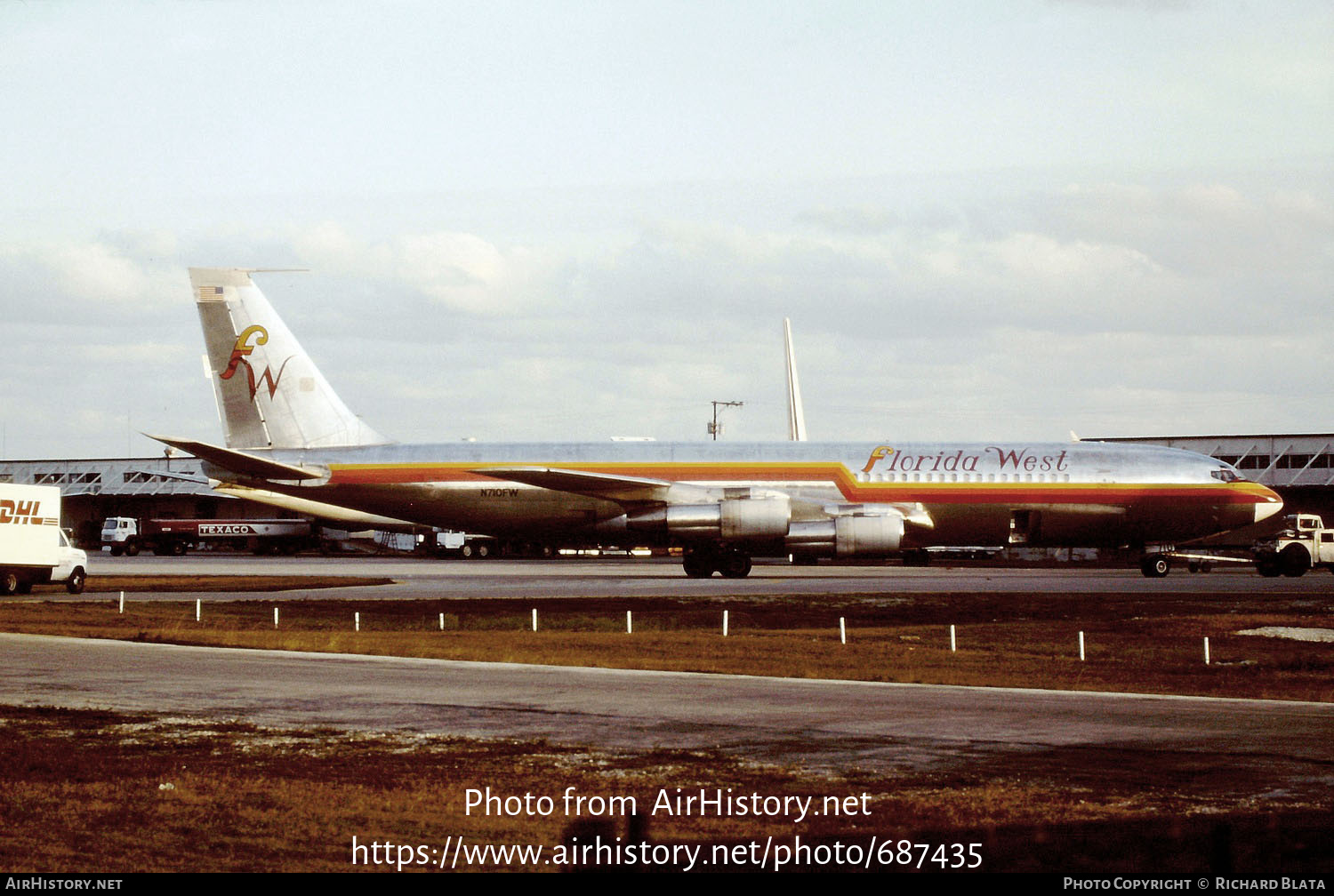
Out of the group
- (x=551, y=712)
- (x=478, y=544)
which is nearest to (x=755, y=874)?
(x=551, y=712)

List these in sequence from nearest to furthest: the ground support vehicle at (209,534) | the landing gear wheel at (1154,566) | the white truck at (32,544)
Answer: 1. the white truck at (32,544)
2. the landing gear wheel at (1154,566)
3. the ground support vehicle at (209,534)

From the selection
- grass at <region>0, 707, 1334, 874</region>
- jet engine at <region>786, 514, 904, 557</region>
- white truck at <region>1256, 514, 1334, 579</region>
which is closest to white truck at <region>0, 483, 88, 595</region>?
jet engine at <region>786, 514, 904, 557</region>

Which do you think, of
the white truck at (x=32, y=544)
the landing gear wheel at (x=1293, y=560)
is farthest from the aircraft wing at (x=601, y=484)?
the landing gear wheel at (x=1293, y=560)

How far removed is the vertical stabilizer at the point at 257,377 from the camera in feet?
179

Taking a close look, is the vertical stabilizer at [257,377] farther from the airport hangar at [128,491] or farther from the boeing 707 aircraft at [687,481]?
the airport hangar at [128,491]

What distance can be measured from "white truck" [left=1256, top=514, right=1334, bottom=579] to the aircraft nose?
282 centimetres

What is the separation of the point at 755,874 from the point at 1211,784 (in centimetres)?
540

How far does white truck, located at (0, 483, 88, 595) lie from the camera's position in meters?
43.4

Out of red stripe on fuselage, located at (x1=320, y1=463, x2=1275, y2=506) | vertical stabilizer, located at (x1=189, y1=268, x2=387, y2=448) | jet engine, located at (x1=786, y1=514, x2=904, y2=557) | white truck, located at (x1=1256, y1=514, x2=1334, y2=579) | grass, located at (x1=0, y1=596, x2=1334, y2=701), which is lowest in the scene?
grass, located at (x1=0, y1=596, x2=1334, y2=701)

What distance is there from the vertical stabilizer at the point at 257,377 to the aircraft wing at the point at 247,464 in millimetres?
1791

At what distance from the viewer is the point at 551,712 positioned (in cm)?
1734

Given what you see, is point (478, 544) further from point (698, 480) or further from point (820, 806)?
point (820, 806)

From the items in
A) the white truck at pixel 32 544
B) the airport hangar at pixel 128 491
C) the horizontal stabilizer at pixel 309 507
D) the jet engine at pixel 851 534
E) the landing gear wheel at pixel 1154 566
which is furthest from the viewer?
the airport hangar at pixel 128 491

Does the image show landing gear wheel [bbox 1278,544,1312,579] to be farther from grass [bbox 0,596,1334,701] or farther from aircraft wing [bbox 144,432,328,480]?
aircraft wing [bbox 144,432,328,480]
